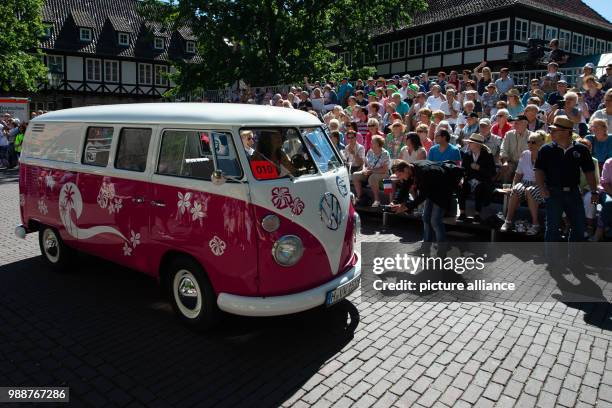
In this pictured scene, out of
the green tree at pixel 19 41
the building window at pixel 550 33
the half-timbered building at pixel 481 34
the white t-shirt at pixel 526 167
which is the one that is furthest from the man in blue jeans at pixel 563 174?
the green tree at pixel 19 41

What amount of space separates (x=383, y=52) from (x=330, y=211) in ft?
126

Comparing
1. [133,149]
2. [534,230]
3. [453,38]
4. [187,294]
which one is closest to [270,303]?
[187,294]

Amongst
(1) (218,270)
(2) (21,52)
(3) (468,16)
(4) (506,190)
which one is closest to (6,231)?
(1) (218,270)

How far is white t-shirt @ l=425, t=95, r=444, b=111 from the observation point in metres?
14.6

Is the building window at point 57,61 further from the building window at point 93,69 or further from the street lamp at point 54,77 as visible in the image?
the building window at point 93,69

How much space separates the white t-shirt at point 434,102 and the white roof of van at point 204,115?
29.7ft

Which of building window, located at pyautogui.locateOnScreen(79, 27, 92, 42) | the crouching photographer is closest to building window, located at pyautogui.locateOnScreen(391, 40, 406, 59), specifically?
building window, located at pyautogui.locateOnScreen(79, 27, 92, 42)

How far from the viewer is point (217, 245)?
522 centimetres

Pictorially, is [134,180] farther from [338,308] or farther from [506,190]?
[506,190]

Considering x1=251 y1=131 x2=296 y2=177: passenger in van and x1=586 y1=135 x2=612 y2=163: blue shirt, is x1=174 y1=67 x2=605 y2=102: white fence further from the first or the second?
x1=251 y1=131 x2=296 y2=177: passenger in van

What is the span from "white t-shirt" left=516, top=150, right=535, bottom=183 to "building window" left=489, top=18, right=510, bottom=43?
26625 mm

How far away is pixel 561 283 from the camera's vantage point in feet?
23.6

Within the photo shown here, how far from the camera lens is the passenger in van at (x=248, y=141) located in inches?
211

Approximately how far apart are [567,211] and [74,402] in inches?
261
